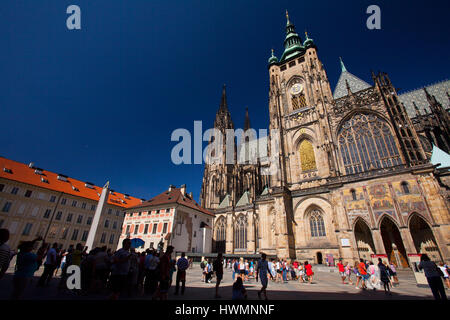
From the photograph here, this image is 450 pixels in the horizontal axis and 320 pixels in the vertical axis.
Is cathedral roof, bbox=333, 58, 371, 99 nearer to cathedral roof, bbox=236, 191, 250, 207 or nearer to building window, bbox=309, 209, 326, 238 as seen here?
building window, bbox=309, 209, 326, 238

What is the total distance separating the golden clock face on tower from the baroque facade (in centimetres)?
20

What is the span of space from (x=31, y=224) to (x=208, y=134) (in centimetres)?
3546

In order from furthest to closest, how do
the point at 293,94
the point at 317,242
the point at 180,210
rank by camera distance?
the point at 293,94 → the point at 180,210 → the point at 317,242

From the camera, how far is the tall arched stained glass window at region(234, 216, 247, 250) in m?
31.1

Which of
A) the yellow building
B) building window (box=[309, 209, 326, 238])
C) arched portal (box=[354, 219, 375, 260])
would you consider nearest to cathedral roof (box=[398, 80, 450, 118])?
arched portal (box=[354, 219, 375, 260])

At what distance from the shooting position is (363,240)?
19188mm

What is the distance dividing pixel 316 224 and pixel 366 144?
420 inches

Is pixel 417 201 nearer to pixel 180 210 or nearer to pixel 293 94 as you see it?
pixel 293 94

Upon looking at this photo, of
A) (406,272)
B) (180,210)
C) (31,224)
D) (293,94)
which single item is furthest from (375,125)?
(31,224)

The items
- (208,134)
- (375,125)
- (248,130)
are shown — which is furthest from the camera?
(248,130)

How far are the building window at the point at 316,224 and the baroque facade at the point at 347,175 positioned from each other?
0.10 m

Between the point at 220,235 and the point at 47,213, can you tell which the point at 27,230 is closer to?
the point at 47,213

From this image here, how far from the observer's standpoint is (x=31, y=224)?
2630 centimetres
